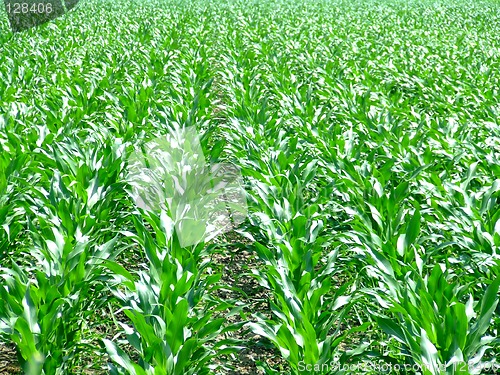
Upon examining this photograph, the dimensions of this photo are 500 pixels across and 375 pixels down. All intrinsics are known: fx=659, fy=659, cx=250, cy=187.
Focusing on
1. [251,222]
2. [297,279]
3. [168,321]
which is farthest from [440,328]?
[251,222]

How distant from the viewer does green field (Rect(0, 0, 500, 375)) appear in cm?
246

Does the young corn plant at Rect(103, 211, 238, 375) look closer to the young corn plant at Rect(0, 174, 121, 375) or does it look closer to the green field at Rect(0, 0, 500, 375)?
the green field at Rect(0, 0, 500, 375)

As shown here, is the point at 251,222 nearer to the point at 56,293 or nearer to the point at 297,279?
the point at 297,279

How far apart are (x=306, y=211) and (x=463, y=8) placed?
57.4 ft

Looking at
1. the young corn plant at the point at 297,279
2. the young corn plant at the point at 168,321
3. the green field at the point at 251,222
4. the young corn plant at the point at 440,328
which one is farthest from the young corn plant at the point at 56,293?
the young corn plant at the point at 440,328

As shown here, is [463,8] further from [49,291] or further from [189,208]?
[49,291]

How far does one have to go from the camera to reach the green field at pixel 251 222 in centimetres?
246

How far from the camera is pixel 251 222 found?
11.8 feet

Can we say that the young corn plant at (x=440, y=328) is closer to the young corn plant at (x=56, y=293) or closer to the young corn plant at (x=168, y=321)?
the young corn plant at (x=168, y=321)

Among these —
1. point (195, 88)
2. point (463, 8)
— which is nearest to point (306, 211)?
point (195, 88)

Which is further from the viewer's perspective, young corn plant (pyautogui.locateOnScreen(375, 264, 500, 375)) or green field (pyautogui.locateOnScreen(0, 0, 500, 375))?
green field (pyautogui.locateOnScreen(0, 0, 500, 375))

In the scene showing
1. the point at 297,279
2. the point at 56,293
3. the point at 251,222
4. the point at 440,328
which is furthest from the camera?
the point at 251,222

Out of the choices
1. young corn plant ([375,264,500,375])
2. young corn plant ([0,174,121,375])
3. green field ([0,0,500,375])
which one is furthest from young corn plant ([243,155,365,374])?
young corn plant ([0,174,121,375])

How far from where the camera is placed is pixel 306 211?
11.6ft
